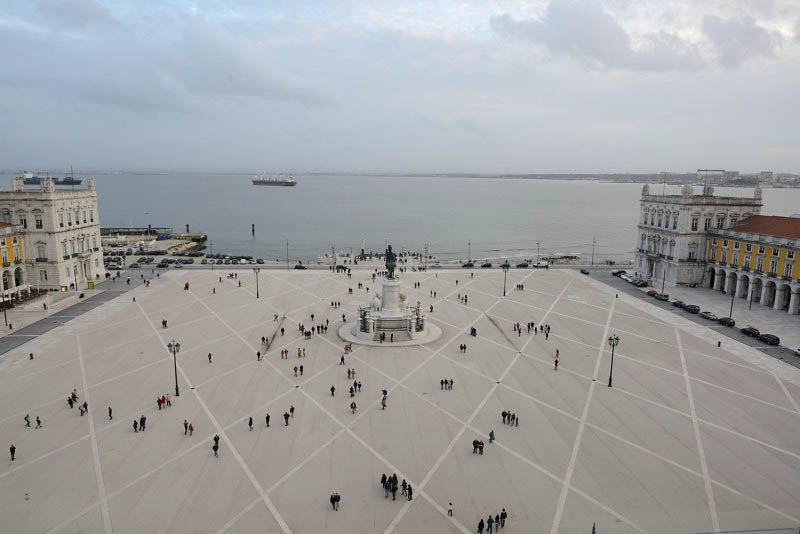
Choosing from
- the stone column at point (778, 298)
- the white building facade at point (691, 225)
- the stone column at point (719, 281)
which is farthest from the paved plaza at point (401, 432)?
the white building facade at point (691, 225)

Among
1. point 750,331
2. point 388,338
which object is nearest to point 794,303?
point 750,331

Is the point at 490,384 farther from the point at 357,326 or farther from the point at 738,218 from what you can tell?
the point at 738,218

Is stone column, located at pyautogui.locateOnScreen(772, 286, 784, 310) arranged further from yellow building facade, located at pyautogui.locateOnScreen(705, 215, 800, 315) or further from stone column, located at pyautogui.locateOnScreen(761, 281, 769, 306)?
stone column, located at pyautogui.locateOnScreen(761, 281, 769, 306)

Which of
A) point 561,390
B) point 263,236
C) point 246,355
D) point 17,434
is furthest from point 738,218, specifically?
point 263,236

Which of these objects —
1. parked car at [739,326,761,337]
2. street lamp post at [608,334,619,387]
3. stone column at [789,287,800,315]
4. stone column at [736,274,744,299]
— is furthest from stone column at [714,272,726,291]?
street lamp post at [608,334,619,387]

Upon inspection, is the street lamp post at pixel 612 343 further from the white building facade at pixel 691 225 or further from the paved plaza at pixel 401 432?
the white building facade at pixel 691 225

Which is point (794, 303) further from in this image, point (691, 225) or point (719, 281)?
point (691, 225)
